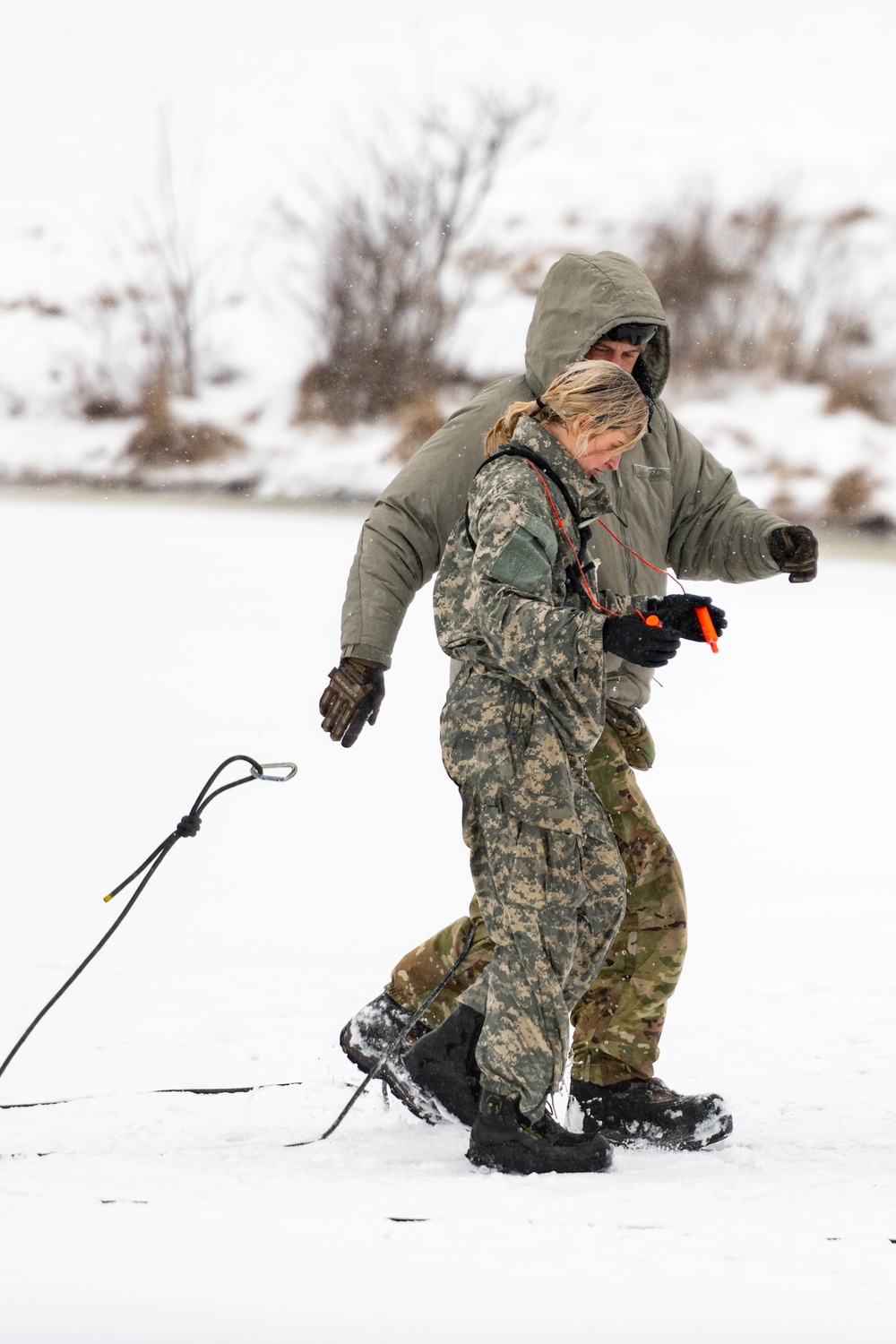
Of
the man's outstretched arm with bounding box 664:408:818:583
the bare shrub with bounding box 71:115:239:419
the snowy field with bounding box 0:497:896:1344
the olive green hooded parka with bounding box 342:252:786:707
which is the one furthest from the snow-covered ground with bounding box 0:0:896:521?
the olive green hooded parka with bounding box 342:252:786:707

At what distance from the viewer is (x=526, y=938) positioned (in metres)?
2.33

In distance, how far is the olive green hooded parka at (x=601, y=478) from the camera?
2.59 metres

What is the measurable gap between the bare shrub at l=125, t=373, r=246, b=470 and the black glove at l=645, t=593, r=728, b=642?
38.8ft

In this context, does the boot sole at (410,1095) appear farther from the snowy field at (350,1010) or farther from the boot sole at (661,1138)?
the boot sole at (661,1138)

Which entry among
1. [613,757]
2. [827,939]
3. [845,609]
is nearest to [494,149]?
[845,609]

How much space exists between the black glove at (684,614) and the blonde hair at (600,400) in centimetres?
29

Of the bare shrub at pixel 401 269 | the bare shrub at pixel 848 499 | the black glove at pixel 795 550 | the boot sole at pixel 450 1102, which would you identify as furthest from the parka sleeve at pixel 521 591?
the bare shrub at pixel 401 269

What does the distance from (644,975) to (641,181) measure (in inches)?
536

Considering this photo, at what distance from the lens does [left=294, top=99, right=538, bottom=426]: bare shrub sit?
14.5 m

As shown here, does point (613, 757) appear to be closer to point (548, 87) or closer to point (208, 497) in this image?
point (208, 497)

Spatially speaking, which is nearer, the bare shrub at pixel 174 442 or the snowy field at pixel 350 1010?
the snowy field at pixel 350 1010

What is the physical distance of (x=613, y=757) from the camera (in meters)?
2.56

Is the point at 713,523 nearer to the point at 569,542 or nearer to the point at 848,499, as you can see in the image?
the point at 569,542

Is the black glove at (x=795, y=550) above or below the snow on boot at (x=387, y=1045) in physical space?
above
